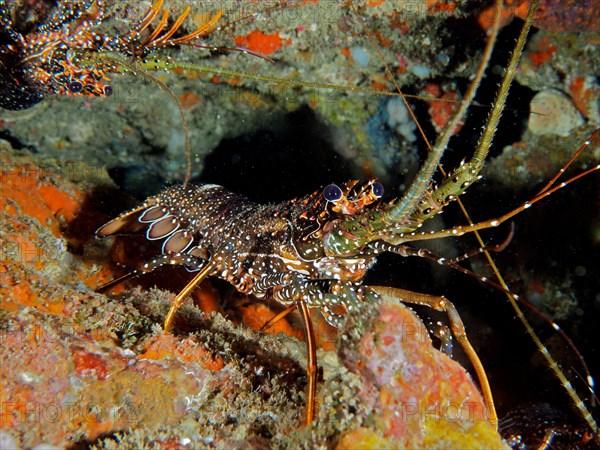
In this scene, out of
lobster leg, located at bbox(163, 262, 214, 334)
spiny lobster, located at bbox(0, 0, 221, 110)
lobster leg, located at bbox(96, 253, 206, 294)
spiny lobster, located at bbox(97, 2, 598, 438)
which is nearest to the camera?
spiny lobster, located at bbox(97, 2, 598, 438)

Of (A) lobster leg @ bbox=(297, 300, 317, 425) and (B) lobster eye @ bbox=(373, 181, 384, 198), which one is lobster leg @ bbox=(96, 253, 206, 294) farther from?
(B) lobster eye @ bbox=(373, 181, 384, 198)

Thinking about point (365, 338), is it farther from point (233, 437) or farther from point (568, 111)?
point (568, 111)

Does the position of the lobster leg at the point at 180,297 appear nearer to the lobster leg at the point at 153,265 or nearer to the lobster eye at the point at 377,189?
the lobster leg at the point at 153,265

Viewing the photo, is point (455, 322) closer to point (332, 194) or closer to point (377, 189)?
point (377, 189)

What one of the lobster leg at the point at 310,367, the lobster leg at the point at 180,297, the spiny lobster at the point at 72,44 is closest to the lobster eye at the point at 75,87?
the spiny lobster at the point at 72,44

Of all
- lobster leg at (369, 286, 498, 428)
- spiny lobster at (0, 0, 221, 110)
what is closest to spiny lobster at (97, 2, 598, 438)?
lobster leg at (369, 286, 498, 428)

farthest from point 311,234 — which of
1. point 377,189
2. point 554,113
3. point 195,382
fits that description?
point 554,113
